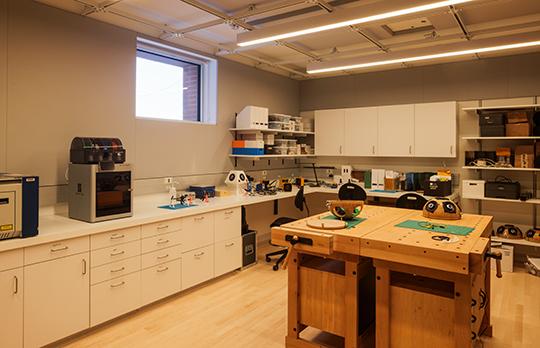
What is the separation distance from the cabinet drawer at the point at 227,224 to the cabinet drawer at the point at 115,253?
3.52ft

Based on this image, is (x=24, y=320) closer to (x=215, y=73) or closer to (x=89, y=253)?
(x=89, y=253)

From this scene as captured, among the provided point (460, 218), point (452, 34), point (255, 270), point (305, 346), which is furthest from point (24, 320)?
point (452, 34)

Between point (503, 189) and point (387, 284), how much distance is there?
11.2 feet

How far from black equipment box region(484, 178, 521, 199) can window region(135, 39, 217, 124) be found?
12.7 feet

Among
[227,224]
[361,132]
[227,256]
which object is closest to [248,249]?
[227,256]

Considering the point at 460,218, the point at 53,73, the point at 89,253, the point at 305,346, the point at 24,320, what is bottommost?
the point at 305,346

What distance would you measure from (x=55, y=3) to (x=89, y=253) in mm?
2304

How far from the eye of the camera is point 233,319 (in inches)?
138

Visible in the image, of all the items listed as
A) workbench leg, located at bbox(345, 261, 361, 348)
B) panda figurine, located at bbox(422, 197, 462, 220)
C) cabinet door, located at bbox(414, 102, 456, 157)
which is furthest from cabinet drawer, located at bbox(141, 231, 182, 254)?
cabinet door, located at bbox(414, 102, 456, 157)

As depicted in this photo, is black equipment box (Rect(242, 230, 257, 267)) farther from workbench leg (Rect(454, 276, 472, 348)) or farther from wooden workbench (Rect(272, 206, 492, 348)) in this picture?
workbench leg (Rect(454, 276, 472, 348))

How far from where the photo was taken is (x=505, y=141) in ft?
17.9

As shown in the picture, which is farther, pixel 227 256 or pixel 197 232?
pixel 227 256

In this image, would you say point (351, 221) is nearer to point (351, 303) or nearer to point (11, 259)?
point (351, 303)

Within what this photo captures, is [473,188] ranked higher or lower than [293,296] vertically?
higher
